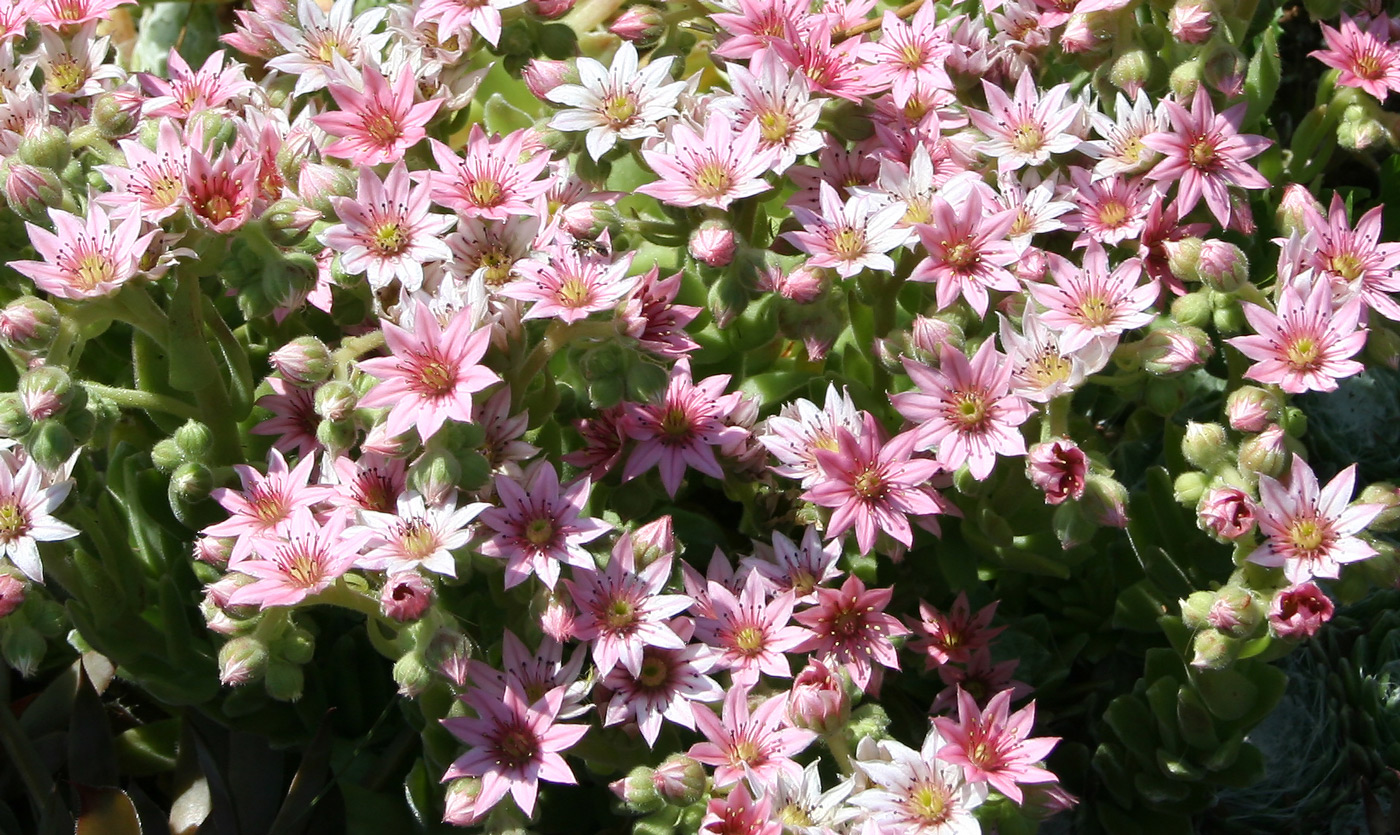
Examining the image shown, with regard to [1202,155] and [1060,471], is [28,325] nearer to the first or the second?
[1060,471]

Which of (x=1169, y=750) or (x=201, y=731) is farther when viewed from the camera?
(x=201, y=731)

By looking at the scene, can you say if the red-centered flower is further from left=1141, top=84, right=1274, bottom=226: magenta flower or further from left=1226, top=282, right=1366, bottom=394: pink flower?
left=1141, top=84, right=1274, bottom=226: magenta flower

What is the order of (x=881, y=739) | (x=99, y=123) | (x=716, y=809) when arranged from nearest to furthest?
(x=716, y=809) < (x=881, y=739) < (x=99, y=123)

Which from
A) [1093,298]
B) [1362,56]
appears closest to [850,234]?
[1093,298]

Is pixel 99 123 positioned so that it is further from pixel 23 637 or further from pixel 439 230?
pixel 23 637

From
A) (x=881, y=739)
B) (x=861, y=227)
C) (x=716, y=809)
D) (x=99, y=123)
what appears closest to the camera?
(x=716, y=809)

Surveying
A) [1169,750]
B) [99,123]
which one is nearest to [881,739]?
[1169,750]

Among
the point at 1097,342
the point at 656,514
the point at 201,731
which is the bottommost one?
the point at 201,731
